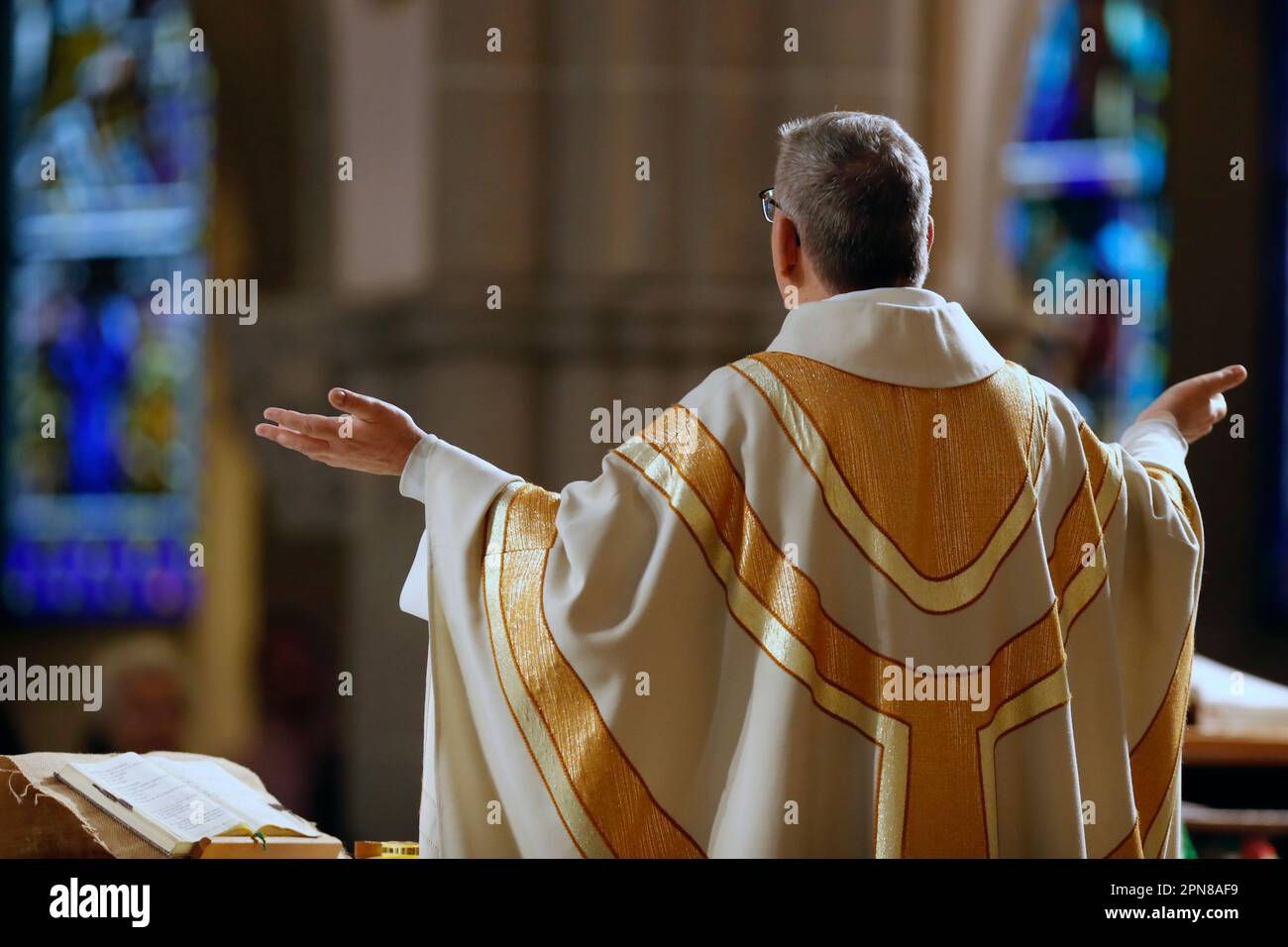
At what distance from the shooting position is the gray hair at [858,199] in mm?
2084

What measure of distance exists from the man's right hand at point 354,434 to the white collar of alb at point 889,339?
0.62 meters

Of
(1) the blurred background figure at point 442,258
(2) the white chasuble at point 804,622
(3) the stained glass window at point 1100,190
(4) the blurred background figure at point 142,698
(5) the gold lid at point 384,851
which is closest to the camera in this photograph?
(2) the white chasuble at point 804,622

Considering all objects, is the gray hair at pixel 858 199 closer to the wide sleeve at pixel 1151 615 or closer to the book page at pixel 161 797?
the wide sleeve at pixel 1151 615

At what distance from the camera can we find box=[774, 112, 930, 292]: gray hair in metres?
2.08

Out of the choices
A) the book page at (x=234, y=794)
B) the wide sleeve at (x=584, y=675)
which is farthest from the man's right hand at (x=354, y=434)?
the book page at (x=234, y=794)

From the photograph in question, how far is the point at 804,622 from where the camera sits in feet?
6.64

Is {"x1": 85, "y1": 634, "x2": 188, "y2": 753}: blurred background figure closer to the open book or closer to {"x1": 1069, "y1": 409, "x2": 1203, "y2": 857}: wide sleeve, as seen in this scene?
the open book

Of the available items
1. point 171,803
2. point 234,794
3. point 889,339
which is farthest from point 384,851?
point 889,339

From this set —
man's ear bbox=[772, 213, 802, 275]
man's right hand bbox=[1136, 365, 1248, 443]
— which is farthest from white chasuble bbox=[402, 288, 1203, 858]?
man's right hand bbox=[1136, 365, 1248, 443]

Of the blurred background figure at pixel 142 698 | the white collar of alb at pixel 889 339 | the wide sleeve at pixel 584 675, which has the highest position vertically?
the white collar of alb at pixel 889 339

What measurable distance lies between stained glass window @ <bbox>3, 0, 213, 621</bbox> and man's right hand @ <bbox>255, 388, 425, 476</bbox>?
454 centimetres

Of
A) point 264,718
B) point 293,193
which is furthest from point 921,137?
point 264,718

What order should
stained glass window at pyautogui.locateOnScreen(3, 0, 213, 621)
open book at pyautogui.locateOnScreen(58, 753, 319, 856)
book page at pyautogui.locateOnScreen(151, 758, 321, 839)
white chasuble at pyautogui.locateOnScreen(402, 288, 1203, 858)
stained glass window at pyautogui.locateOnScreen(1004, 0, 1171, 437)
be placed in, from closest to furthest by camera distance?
white chasuble at pyautogui.locateOnScreen(402, 288, 1203, 858), open book at pyautogui.locateOnScreen(58, 753, 319, 856), book page at pyautogui.locateOnScreen(151, 758, 321, 839), stained glass window at pyautogui.locateOnScreen(1004, 0, 1171, 437), stained glass window at pyautogui.locateOnScreen(3, 0, 213, 621)
